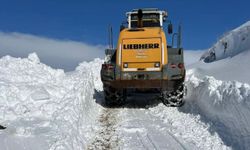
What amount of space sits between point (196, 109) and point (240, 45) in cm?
1598

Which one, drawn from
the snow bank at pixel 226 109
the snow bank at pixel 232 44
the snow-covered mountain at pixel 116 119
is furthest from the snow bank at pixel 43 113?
the snow bank at pixel 232 44

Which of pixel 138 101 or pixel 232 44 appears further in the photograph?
pixel 232 44

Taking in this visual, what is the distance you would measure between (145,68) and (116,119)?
238 centimetres

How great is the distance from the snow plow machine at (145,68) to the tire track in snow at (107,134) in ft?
4.43

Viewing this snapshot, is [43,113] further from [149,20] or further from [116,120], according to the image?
[149,20]

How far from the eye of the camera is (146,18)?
14.1m

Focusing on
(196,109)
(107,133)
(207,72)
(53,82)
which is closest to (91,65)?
(207,72)

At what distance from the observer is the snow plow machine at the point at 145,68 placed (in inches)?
460

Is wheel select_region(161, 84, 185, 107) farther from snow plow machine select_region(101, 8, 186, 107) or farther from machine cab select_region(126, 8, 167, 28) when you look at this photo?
machine cab select_region(126, 8, 167, 28)

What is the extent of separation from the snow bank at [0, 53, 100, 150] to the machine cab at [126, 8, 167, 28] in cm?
304

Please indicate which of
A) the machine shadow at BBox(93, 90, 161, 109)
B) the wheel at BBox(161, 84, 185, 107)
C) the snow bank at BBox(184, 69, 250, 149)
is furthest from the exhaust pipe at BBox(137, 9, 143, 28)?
the snow bank at BBox(184, 69, 250, 149)

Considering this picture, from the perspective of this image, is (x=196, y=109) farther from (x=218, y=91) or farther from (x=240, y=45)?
(x=240, y=45)

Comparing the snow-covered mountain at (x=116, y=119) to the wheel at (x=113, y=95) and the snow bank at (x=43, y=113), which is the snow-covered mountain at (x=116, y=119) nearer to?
the snow bank at (x=43, y=113)

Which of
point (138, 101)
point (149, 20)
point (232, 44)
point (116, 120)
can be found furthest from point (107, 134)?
point (232, 44)
